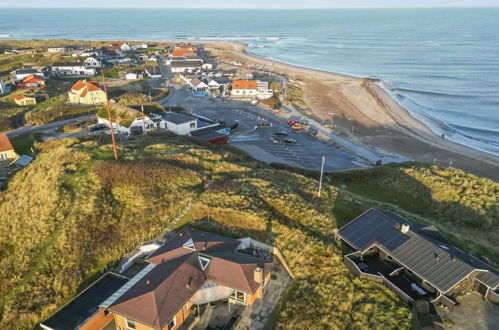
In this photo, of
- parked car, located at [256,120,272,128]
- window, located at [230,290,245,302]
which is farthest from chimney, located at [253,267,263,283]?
parked car, located at [256,120,272,128]

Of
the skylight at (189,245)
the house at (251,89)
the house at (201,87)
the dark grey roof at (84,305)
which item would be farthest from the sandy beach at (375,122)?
the dark grey roof at (84,305)

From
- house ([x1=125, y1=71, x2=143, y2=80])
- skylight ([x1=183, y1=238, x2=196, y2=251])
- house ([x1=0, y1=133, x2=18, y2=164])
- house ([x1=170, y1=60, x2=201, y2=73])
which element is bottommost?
house ([x1=0, y1=133, x2=18, y2=164])

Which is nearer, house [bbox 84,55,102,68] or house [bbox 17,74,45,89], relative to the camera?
house [bbox 17,74,45,89]

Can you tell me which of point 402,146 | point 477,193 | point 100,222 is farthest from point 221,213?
point 402,146

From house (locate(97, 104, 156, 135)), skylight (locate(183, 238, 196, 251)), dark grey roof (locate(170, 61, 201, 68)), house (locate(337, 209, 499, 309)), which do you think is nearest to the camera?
house (locate(337, 209, 499, 309))

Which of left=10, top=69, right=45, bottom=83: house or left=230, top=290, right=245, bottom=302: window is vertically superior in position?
left=10, top=69, right=45, bottom=83: house

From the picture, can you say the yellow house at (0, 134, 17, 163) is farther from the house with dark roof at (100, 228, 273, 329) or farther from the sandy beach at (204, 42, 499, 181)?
the sandy beach at (204, 42, 499, 181)

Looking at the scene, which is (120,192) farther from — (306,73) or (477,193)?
(306,73)
